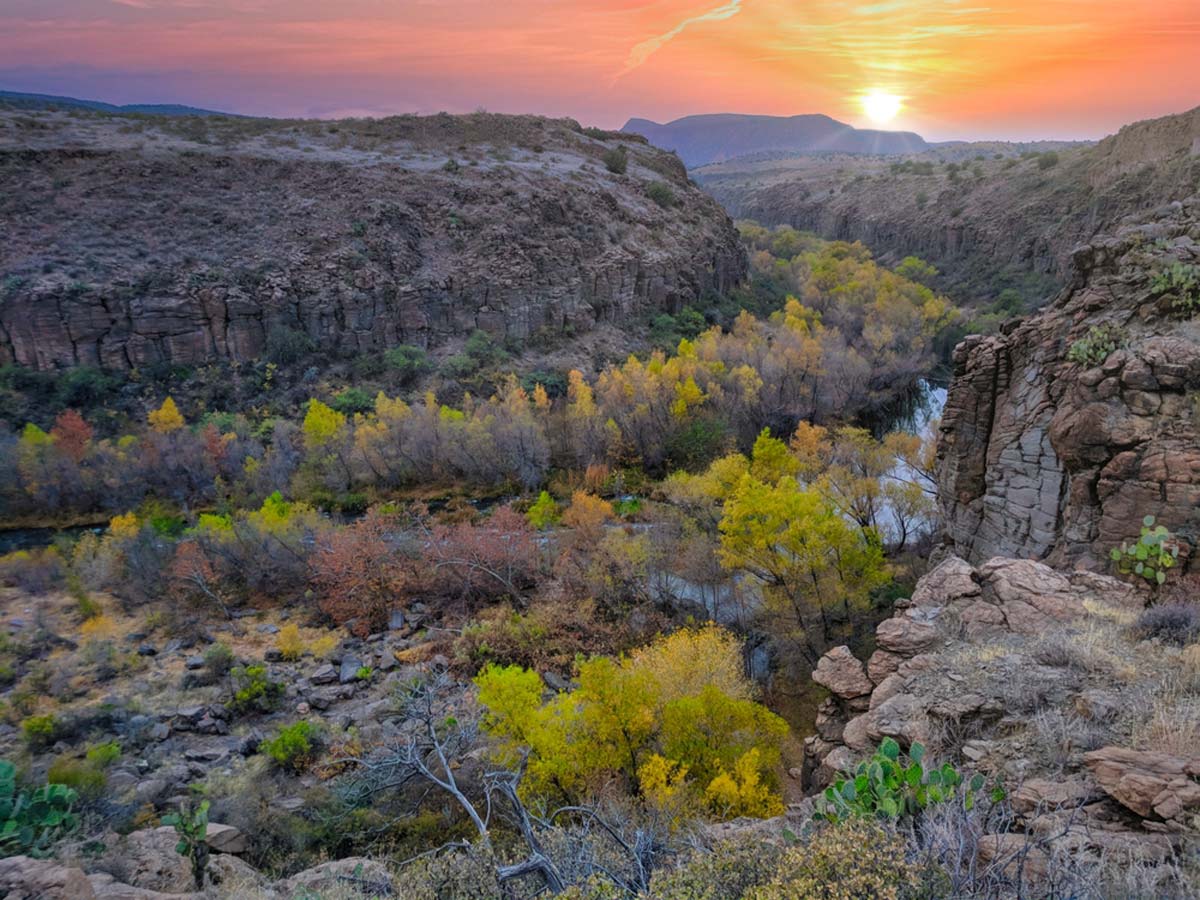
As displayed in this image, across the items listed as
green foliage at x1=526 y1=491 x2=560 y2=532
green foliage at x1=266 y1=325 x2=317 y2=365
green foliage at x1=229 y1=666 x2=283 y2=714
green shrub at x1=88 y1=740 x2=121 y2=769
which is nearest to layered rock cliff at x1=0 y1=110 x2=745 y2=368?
green foliage at x1=266 y1=325 x2=317 y2=365

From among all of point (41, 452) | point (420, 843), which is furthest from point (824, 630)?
point (41, 452)

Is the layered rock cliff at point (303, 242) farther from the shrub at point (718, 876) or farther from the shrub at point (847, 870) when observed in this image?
the shrub at point (847, 870)

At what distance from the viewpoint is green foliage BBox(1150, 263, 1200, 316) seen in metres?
13.1

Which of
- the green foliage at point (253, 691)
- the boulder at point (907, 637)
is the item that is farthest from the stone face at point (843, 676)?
the green foliage at point (253, 691)

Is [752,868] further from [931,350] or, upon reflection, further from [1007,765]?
[931,350]

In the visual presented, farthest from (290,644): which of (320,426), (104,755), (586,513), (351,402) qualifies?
(351,402)

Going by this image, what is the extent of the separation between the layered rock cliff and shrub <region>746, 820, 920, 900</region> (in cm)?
4515

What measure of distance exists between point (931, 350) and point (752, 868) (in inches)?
1967

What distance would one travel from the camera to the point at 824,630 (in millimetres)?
20469

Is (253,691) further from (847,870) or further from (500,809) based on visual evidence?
(847,870)

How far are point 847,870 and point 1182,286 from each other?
575 inches

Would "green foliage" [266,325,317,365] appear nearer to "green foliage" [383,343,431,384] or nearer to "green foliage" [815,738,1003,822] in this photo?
"green foliage" [383,343,431,384]

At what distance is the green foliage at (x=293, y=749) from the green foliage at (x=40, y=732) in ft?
20.3

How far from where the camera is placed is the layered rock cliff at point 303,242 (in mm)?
41094
